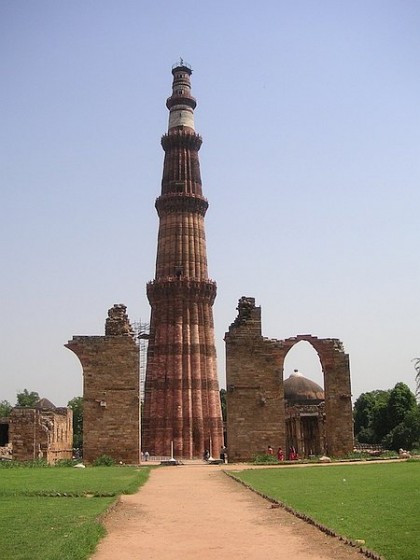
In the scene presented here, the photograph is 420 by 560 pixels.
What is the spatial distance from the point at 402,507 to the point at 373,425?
37.8 metres

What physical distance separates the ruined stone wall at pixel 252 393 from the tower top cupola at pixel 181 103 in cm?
1688

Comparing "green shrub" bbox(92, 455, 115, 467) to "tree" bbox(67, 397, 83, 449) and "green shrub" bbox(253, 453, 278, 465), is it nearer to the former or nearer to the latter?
"green shrub" bbox(253, 453, 278, 465)

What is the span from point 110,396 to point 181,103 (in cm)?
2010

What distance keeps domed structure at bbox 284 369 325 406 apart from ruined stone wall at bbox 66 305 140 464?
20.4m

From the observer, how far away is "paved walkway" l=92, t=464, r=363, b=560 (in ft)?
25.3

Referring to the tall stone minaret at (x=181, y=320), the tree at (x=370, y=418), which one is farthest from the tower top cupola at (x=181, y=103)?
the tree at (x=370, y=418)

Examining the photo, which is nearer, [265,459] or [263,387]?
[265,459]

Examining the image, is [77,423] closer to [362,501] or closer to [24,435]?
[24,435]

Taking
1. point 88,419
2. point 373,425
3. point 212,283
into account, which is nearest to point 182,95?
point 212,283

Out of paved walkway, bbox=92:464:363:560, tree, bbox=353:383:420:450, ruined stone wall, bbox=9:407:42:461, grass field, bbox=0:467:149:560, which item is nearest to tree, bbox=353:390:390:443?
tree, bbox=353:383:420:450

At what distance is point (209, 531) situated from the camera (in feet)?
30.4

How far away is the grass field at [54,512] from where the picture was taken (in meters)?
7.59

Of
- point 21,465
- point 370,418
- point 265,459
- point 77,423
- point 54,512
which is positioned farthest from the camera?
point 77,423

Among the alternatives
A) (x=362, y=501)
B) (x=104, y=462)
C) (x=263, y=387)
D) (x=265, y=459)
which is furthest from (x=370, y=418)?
(x=362, y=501)
